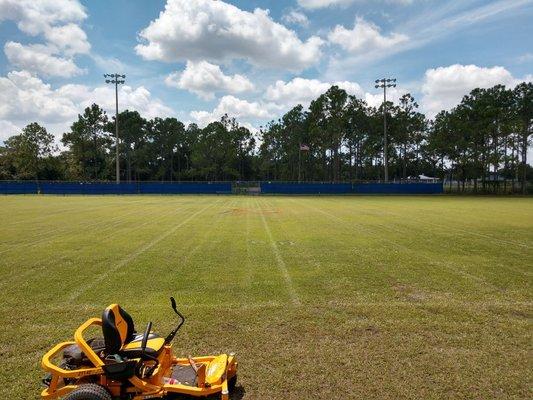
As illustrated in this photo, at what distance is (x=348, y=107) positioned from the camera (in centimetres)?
7994

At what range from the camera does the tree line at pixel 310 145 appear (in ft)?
202

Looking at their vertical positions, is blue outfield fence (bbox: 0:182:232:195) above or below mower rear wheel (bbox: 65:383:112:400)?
above

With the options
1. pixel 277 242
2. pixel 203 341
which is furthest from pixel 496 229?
pixel 203 341

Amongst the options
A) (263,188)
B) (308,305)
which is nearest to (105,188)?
(263,188)

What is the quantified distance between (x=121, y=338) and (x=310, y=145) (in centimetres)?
8542

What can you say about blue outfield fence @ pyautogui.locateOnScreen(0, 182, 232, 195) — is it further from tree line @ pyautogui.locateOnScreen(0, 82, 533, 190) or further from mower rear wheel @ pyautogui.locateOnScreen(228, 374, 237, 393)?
mower rear wheel @ pyautogui.locateOnScreen(228, 374, 237, 393)

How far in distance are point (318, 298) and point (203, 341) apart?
252 centimetres

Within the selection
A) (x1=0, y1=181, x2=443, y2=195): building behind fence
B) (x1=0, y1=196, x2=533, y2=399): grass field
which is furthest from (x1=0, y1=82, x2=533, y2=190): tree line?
(x1=0, y1=196, x2=533, y2=399): grass field

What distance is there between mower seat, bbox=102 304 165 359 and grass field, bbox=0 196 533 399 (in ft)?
3.31

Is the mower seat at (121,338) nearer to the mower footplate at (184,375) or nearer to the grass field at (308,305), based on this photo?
the mower footplate at (184,375)

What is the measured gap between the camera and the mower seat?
12.3ft

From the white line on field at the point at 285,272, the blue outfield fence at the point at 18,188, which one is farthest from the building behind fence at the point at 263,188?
the white line on field at the point at 285,272

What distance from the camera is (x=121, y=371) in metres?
3.69

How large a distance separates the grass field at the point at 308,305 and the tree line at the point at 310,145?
54.7 m
